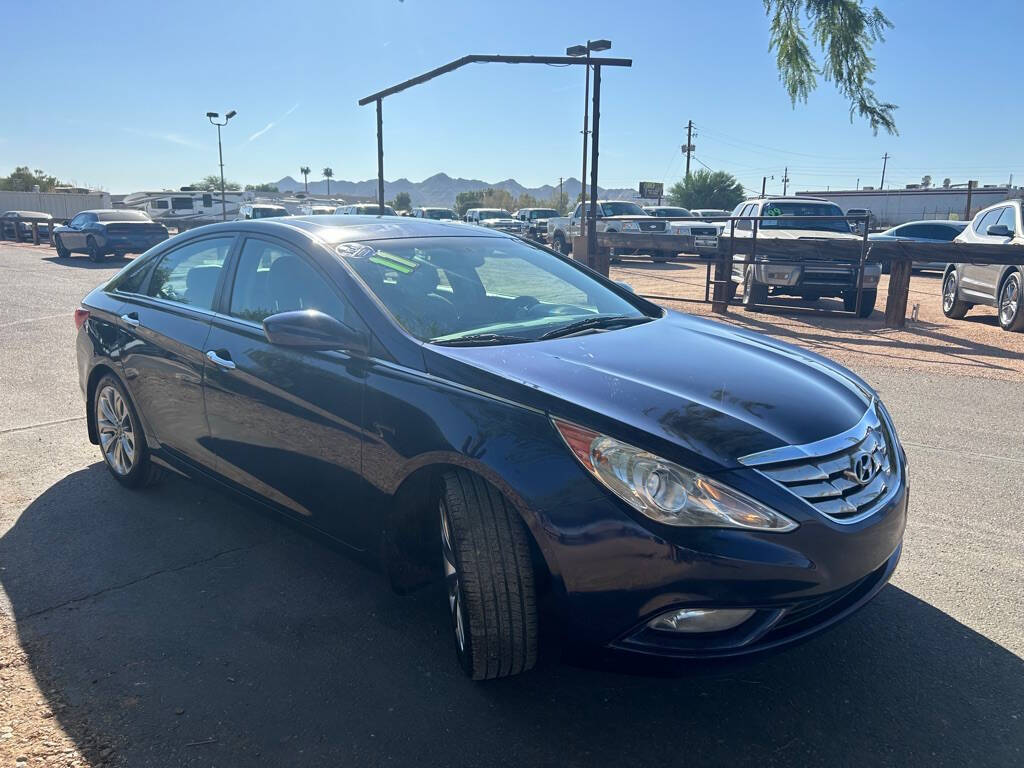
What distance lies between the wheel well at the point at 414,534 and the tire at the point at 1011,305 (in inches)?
399

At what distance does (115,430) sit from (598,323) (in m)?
2.97

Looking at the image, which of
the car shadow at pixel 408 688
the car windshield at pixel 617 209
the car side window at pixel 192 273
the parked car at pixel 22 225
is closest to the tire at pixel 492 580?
the car shadow at pixel 408 688

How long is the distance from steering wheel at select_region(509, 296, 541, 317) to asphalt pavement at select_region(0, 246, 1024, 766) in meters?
1.31

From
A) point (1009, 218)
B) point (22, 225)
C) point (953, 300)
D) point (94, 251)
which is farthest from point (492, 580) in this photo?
point (22, 225)

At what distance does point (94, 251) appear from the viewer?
75.6 ft

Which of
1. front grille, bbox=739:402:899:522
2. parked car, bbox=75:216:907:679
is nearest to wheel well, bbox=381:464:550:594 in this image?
parked car, bbox=75:216:907:679

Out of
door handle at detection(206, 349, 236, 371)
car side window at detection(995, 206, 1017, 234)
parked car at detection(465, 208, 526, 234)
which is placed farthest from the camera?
parked car at detection(465, 208, 526, 234)

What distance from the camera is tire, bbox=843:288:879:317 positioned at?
39.5 feet

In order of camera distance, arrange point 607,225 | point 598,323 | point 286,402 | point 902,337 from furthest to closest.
Answer: point 607,225 < point 902,337 < point 598,323 < point 286,402

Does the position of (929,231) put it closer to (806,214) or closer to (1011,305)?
(806,214)

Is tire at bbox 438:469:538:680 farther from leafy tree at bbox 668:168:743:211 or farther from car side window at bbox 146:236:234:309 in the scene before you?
leafy tree at bbox 668:168:743:211

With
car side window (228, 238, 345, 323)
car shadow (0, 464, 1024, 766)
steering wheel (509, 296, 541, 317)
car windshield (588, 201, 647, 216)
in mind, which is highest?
car windshield (588, 201, 647, 216)

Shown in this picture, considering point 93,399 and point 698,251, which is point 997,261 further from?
point 93,399

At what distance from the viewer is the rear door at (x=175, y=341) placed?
3.89m
